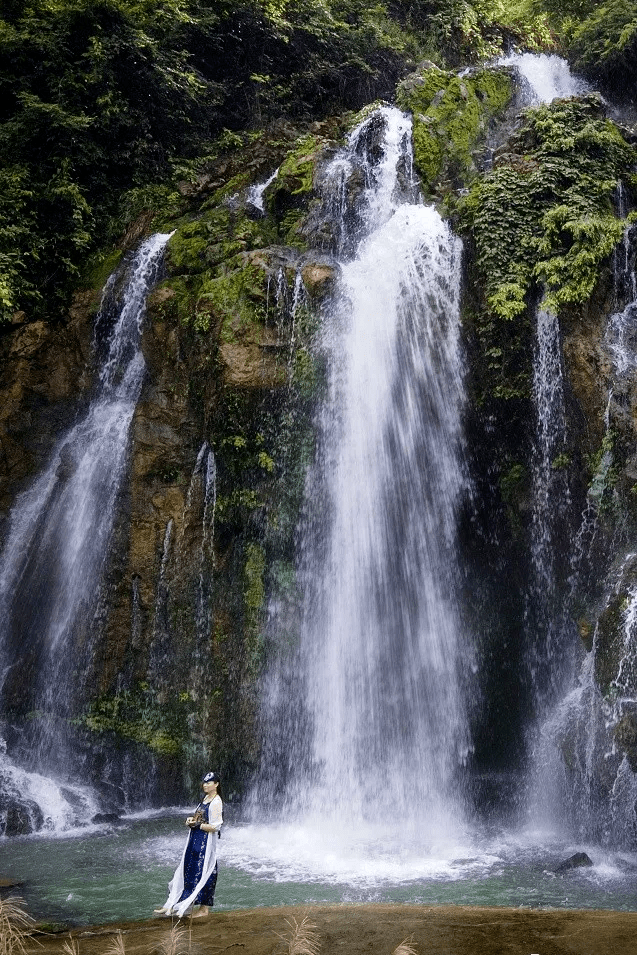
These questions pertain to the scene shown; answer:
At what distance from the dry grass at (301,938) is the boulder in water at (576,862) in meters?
3.87

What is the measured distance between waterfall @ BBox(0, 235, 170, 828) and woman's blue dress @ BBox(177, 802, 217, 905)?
6367mm

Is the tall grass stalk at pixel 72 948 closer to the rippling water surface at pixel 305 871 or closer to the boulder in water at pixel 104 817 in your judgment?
the rippling water surface at pixel 305 871

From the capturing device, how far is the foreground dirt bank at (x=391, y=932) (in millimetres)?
5684

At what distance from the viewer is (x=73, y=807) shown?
1150 cm

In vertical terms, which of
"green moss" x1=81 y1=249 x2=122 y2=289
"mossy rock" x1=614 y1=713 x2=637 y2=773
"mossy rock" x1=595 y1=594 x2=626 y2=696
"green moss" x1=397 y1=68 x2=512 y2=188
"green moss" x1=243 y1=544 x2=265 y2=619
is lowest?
"mossy rock" x1=614 y1=713 x2=637 y2=773

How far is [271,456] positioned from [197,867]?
7362mm

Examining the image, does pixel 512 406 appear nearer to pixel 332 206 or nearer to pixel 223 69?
pixel 332 206

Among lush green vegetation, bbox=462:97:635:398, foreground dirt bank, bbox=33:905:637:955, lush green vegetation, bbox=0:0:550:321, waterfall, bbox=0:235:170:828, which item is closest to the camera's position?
foreground dirt bank, bbox=33:905:637:955

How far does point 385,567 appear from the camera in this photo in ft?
40.8

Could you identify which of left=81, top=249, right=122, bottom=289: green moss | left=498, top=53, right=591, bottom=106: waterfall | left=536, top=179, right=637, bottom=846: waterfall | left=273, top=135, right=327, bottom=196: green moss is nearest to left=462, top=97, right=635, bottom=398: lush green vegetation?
left=536, top=179, right=637, bottom=846: waterfall

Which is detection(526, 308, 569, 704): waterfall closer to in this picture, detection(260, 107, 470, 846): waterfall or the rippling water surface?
detection(260, 107, 470, 846): waterfall

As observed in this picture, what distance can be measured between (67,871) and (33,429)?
8262 millimetres

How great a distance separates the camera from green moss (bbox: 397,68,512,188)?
1608 centimetres

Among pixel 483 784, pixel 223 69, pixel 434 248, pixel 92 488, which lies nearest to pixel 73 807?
pixel 92 488
